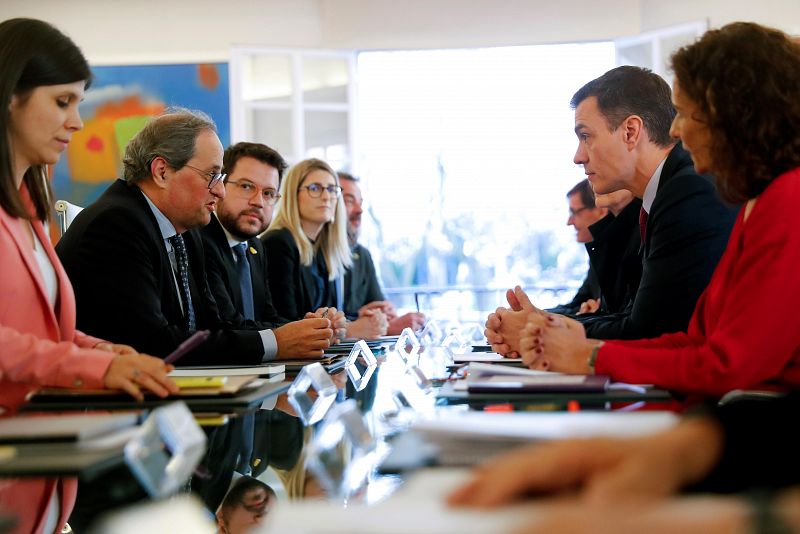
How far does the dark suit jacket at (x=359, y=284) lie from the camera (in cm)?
472

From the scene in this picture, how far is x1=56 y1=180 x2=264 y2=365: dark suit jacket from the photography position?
7.74 ft

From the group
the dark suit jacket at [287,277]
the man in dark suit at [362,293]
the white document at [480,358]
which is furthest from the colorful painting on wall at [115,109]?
the white document at [480,358]

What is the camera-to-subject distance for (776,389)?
148cm

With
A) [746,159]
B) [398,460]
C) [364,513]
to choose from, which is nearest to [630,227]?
[746,159]

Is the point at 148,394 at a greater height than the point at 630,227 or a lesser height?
lesser

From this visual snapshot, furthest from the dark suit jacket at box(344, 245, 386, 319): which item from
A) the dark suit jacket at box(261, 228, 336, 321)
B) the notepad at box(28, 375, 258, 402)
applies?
the notepad at box(28, 375, 258, 402)

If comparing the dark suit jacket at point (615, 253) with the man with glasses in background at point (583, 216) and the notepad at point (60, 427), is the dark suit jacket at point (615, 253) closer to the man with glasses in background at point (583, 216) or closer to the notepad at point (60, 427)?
the man with glasses in background at point (583, 216)

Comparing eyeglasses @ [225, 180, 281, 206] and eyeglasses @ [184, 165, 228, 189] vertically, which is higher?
eyeglasses @ [225, 180, 281, 206]

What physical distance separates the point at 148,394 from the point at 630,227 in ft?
6.64

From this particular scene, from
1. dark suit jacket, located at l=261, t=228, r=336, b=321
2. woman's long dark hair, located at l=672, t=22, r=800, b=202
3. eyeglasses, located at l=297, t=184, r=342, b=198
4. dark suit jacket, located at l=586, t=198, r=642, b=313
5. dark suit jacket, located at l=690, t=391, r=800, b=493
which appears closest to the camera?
dark suit jacket, located at l=690, t=391, r=800, b=493

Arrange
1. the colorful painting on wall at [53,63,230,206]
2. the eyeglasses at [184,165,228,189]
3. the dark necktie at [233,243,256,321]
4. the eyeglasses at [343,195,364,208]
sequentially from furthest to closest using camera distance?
the colorful painting on wall at [53,63,230,206]
the eyeglasses at [343,195,364,208]
the dark necktie at [233,243,256,321]
the eyeglasses at [184,165,228,189]

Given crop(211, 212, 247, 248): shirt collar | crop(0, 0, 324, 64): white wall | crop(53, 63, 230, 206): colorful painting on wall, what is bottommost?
crop(211, 212, 247, 248): shirt collar

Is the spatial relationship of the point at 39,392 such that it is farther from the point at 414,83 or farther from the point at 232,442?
the point at 414,83

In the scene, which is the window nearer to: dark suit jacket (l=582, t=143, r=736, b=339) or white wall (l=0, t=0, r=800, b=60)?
white wall (l=0, t=0, r=800, b=60)
